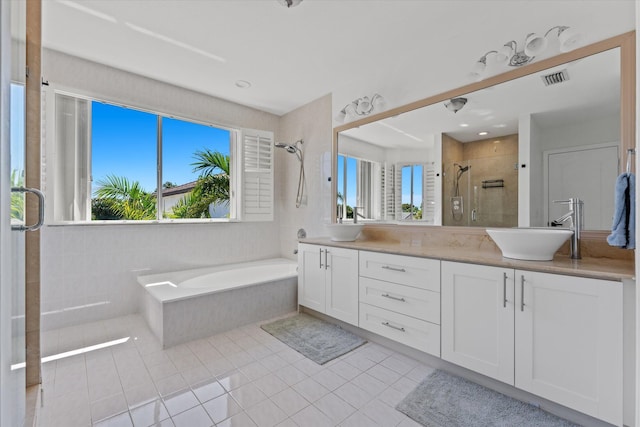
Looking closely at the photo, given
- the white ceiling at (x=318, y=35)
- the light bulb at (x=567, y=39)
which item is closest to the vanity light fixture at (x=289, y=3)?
the white ceiling at (x=318, y=35)

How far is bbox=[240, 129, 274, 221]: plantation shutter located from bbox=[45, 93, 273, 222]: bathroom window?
1 cm

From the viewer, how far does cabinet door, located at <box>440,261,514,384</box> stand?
158 cm

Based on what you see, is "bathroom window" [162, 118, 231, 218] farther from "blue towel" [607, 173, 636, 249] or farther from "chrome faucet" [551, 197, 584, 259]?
"blue towel" [607, 173, 636, 249]

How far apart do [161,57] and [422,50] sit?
7.82 feet

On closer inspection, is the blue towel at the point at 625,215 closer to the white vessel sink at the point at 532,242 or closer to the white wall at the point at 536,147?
the white vessel sink at the point at 532,242

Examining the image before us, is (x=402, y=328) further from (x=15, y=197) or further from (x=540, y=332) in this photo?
(x=15, y=197)

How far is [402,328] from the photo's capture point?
2.05 metres

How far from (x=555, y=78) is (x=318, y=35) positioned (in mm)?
1733

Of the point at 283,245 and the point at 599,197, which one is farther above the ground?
the point at 599,197

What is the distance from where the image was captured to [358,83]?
3.04 meters

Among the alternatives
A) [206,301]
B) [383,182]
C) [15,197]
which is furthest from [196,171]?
[15,197]

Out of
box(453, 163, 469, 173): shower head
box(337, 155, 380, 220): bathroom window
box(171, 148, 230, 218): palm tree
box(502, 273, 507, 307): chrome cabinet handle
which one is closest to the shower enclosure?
box(453, 163, 469, 173): shower head

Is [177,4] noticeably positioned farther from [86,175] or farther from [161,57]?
[86,175]

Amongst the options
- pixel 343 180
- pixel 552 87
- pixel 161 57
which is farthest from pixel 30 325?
pixel 552 87
